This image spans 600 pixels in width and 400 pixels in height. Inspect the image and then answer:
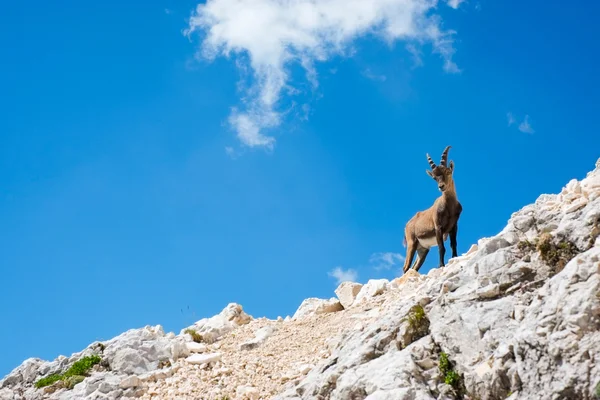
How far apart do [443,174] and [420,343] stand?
31.7ft

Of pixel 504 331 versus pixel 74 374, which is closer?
pixel 504 331

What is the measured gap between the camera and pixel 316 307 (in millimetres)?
19516

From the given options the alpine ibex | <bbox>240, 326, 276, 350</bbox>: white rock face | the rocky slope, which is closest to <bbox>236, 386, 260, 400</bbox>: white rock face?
the rocky slope

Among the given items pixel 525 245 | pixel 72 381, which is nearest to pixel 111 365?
pixel 72 381

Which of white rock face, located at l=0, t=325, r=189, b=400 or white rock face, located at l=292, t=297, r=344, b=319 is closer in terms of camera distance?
white rock face, located at l=0, t=325, r=189, b=400

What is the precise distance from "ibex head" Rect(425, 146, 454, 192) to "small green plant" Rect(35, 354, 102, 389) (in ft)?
33.7

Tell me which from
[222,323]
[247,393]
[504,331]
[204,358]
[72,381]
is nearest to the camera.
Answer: [504,331]

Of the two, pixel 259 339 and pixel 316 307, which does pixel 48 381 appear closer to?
pixel 259 339

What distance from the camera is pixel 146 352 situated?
674 inches

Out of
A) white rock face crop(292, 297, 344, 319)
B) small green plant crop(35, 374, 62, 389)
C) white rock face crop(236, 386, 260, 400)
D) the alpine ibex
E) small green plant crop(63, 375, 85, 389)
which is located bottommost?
white rock face crop(236, 386, 260, 400)

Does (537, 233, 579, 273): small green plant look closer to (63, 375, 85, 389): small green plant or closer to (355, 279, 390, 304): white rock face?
(355, 279, 390, 304): white rock face

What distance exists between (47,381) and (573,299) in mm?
13006

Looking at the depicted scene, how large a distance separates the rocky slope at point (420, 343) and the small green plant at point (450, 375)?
17 mm

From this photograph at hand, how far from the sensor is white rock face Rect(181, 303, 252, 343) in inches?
731
